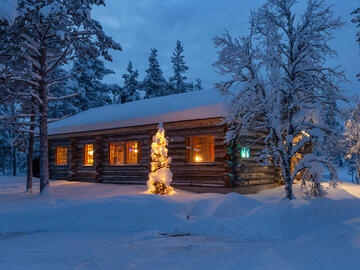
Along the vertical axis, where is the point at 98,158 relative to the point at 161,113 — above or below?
below

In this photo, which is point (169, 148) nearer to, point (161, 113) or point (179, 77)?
point (161, 113)

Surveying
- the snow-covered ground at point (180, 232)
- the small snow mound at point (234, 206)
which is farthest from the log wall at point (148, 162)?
the snow-covered ground at point (180, 232)

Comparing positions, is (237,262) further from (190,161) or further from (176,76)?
(176,76)

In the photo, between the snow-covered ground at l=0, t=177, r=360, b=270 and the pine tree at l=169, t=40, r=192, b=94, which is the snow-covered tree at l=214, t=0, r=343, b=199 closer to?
the snow-covered ground at l=0, t=177, r=360, b=270

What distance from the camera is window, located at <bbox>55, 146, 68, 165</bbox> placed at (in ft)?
67.9

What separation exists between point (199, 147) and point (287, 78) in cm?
642

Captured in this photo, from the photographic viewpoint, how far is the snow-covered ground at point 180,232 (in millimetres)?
5234

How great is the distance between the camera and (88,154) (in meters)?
19.3

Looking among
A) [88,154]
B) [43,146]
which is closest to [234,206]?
[43,146]

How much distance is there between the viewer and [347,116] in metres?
11.3

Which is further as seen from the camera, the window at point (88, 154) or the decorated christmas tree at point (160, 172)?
the window at point (88, 154)

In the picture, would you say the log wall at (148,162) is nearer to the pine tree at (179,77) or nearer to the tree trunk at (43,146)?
the tree trunk at (43,146)

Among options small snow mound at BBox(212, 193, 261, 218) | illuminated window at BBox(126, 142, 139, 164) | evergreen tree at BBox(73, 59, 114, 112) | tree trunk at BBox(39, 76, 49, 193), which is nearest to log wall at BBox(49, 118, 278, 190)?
illuminated window at BBox(126, 142, 139, 164)

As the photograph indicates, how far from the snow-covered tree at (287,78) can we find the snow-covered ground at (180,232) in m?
2.02
